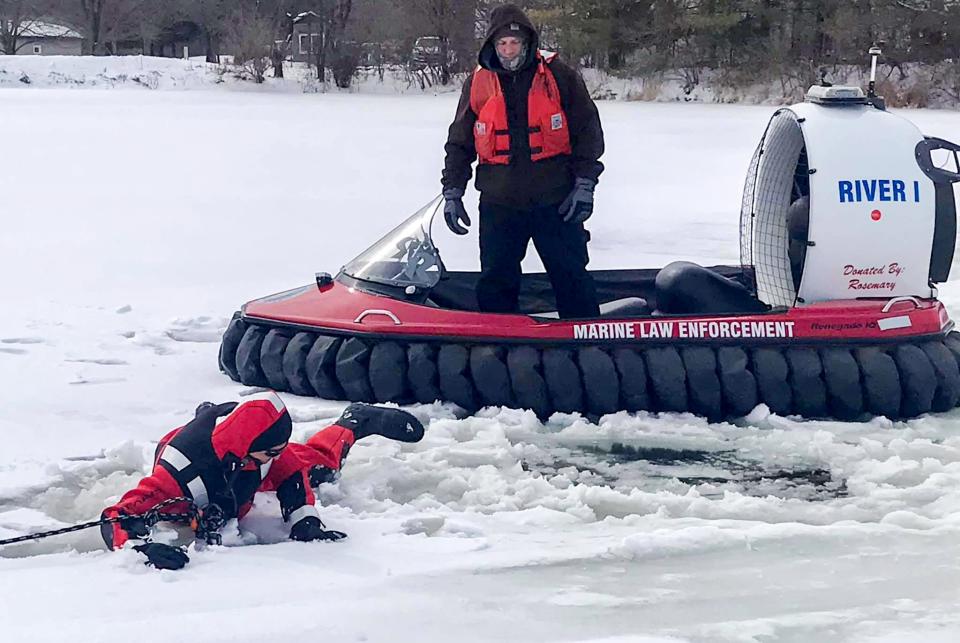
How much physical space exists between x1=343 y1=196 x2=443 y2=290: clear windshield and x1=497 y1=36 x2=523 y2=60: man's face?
24.1 inches

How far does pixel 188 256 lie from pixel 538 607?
4.44 metres

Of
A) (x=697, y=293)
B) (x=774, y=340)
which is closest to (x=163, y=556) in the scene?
(x=774, y=340)

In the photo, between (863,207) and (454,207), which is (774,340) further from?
(454,207)

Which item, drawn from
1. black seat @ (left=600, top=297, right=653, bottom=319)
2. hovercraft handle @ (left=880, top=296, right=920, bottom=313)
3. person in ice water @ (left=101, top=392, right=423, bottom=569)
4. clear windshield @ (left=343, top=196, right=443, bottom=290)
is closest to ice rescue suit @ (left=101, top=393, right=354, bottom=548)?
person in ice water @ (left=101, top=392, right=423, bottom=569)

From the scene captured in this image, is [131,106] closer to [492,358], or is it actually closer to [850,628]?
[492,358]

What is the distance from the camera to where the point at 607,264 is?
6516mm

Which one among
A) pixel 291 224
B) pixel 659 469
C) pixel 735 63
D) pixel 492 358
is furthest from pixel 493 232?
pixel 735 63

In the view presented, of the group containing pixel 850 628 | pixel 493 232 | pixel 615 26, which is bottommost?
pixel 850 628

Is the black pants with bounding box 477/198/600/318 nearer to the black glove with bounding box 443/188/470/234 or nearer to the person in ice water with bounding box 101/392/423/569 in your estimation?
the black glove with bounding box 443/188/470/234

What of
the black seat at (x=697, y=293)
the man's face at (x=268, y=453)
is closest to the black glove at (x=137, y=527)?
the man's face at (x=268, y=453)

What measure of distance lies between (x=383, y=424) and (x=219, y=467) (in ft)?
1.99

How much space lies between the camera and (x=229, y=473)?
2.68 meters

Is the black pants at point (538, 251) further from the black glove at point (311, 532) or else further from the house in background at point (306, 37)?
the house in background at point (306, 37)

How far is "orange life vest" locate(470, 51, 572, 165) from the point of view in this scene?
371cm
